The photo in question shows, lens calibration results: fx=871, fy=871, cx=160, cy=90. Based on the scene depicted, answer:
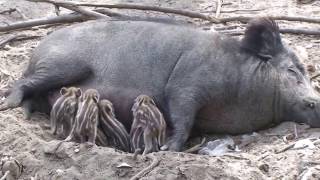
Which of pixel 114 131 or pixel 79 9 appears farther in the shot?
pixel 79 9

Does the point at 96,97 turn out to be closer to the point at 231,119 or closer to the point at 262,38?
the point at 231,119

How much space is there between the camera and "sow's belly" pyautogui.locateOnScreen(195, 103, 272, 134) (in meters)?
6.32

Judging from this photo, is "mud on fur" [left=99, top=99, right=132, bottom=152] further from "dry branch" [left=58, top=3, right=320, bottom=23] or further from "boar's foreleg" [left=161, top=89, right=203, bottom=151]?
"dry branch" [left=58, top=3, right=320, bottom=23]

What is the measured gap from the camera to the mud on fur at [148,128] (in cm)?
584

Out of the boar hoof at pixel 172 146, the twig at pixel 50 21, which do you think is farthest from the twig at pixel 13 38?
the boar hoof at pixel 172 146

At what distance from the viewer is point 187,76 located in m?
6.33

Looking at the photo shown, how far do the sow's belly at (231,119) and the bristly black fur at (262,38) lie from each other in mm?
497

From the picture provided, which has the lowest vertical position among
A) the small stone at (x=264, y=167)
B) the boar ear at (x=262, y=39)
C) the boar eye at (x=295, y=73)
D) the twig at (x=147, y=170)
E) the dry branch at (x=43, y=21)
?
the small stone at (x=264, y=167)

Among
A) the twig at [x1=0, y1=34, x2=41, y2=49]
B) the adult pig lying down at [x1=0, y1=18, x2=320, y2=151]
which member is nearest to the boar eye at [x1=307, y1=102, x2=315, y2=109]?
the adult pig lying down at [x1=0, y1=18, x2=320, y2=151]

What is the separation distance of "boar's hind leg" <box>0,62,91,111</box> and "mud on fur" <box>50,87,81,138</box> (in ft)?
1.46

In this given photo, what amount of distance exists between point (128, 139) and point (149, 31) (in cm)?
111

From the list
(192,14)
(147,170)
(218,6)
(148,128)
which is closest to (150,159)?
(147,170)

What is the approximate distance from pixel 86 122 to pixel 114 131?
216mm

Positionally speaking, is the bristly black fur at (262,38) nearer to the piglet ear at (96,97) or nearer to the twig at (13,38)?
the piglet ear at (96,97)
